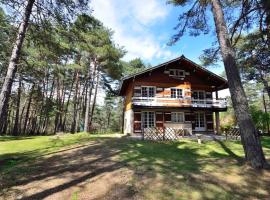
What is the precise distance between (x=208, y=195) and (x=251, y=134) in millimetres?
3262

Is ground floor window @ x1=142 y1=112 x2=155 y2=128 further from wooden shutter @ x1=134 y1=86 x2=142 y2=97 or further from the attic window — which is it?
the attic window

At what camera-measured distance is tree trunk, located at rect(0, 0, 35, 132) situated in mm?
7949

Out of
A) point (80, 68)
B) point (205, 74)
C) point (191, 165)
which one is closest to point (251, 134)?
point (191, 165)

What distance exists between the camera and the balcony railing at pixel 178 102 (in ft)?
75.1

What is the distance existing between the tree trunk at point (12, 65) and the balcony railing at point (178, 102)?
1478 cm

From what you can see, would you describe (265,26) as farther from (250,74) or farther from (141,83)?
(250,74)

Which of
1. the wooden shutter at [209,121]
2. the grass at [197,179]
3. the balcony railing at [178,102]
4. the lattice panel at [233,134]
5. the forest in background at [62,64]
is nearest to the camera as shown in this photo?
the grass at [197,179]

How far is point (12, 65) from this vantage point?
8.25m

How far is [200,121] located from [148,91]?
6.79 m

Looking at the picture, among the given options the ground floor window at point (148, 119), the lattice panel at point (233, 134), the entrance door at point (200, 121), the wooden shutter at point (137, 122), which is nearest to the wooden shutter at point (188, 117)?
the entrance door at point (200, 121)

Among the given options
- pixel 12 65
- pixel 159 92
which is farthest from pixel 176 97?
pixel 12 65

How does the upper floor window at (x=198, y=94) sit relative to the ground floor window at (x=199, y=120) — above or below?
above

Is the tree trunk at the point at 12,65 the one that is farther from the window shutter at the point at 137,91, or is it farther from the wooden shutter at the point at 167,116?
the wooden shutter at the point at 167,116

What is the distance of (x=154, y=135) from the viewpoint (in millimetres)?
17984
